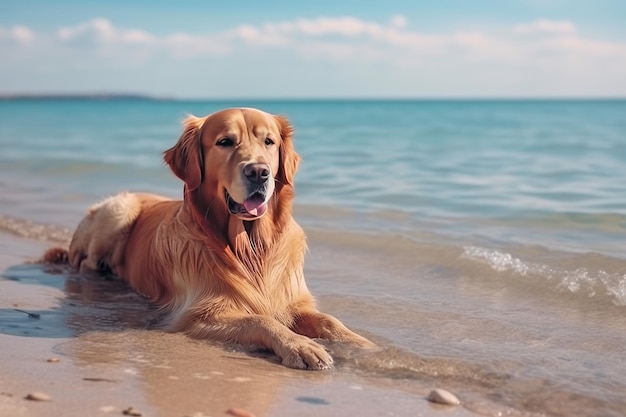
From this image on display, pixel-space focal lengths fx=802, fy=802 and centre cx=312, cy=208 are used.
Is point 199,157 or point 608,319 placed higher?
point 199,157

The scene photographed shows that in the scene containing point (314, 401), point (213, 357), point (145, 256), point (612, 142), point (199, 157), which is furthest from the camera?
point (612, 142)

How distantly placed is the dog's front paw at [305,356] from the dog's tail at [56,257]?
3.36 metres

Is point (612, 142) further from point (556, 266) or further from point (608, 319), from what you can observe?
point (608, 319)

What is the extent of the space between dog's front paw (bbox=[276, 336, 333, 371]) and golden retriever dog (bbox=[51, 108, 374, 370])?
0.30 m

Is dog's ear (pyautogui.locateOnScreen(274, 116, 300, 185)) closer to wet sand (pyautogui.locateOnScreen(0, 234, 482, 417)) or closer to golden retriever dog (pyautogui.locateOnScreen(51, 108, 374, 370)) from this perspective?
golden retriever dog (pyautogui.locateOnScreen(51, 108, 374, 370))

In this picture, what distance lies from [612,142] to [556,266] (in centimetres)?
1664

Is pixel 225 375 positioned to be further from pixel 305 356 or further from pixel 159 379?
pixel 305 356

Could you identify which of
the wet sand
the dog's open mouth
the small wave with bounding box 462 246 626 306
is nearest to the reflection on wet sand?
the wet sand

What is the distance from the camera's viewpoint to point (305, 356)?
3.91 meters

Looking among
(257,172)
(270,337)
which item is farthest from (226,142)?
(270,337)

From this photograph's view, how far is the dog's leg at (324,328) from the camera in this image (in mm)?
4297

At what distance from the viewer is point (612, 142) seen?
21609mm

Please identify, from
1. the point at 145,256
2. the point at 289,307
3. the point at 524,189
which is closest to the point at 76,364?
the point at 289,307

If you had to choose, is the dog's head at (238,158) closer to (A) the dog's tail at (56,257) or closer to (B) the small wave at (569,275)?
(B) the small wave at (569,275)
